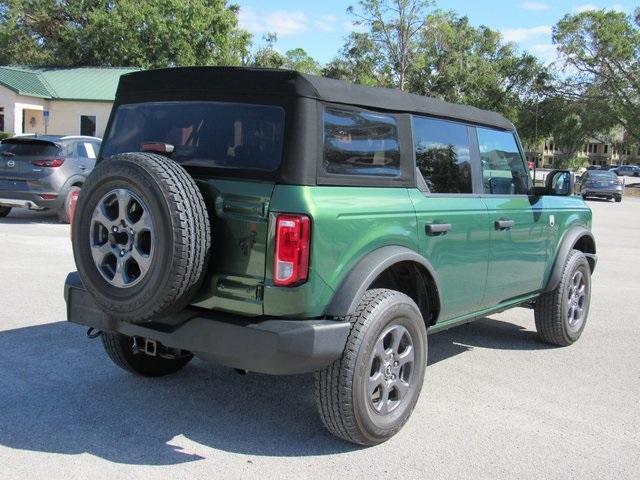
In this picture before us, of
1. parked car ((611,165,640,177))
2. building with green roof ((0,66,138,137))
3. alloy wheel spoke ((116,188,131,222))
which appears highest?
building with green roof ((0,66,138,137))

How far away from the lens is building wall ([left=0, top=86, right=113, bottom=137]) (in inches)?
1487

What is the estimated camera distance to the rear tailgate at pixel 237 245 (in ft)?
11.0

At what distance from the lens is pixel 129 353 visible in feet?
14.8

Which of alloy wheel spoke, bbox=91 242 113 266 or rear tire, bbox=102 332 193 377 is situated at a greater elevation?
alloy wheel spoke, bbox=91 242 113 266

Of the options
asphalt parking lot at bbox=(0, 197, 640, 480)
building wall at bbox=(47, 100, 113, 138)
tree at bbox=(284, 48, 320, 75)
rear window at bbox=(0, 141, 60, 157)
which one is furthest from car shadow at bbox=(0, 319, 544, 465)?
tree at bbox=(284, 48, 320, 75)

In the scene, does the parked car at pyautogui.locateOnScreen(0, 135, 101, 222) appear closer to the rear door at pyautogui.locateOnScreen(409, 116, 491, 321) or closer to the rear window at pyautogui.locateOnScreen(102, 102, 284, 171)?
the rear window at pyautogui.locateOnScreen(102, 102, 284, 171)

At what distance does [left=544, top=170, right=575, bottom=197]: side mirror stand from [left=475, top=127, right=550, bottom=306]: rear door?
153mm

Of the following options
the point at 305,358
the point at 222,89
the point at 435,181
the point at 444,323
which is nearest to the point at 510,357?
the point at 444,323

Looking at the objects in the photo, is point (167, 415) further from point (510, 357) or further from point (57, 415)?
point (510, 357)

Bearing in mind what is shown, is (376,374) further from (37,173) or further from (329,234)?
(37,173)

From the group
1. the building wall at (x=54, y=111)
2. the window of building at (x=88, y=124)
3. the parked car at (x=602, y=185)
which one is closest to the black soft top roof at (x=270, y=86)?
the parked car at (x=602, y=185)

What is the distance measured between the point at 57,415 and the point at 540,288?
3.78m

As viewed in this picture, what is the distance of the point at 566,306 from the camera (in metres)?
5.75

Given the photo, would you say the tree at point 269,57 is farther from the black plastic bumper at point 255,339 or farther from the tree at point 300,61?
the black plastic bumper at point 255,339
